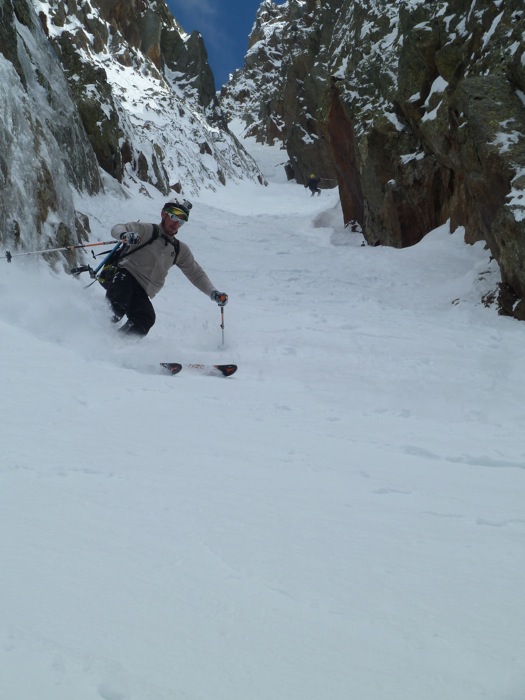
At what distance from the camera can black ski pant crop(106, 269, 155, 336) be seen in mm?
6973

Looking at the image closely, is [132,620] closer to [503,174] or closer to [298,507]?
[298,507]

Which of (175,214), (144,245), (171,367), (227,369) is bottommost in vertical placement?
(227,369)

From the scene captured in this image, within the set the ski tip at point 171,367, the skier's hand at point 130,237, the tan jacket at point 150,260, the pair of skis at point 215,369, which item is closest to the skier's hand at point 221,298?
the tan jacket at point 150,260

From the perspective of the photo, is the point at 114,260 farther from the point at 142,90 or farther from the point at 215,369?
the point at 142,90

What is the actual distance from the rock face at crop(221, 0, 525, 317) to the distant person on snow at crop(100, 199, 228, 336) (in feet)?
16.4

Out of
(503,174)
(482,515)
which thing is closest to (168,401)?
(482,515)

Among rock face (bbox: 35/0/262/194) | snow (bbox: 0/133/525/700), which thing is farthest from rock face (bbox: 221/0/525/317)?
rock face (bbox: 35/0/262/194)

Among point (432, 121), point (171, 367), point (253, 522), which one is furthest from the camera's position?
point (432, 121)

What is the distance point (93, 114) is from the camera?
22.2 metres

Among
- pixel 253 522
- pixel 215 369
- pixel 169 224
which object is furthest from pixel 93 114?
pixel 253 522

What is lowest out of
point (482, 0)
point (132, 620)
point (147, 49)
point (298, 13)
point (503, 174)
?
point (132, 620)

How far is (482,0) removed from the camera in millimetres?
11742

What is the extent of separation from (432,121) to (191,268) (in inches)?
327

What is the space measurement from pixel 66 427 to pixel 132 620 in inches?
70.7
